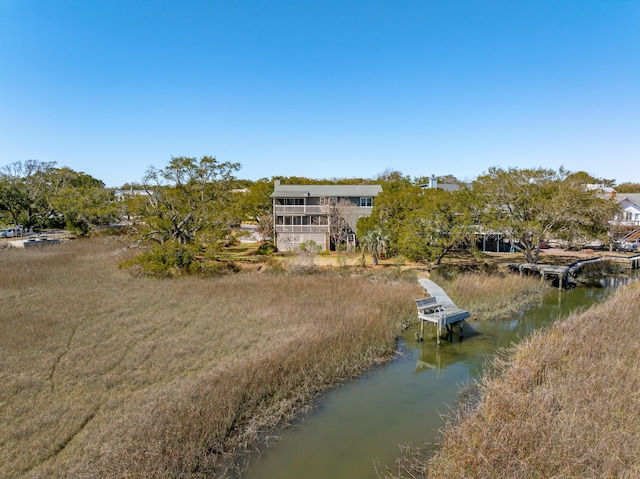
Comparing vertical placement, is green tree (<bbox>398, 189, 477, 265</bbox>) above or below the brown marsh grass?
above

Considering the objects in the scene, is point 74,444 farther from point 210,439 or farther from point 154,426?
point 210,439

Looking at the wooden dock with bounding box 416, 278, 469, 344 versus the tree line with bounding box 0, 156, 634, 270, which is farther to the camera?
the tree line with bounding box 0, 156, 634, 270

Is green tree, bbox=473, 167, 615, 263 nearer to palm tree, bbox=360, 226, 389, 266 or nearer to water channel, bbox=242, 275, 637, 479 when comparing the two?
palm tree, bbox=360, 226, 389, 266

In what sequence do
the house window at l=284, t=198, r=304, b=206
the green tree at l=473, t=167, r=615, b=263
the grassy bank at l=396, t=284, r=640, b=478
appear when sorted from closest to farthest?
the grassy bank at l=396, t=284, r=640, b=478
the green tree at l=473, t=167, r=615, b=263
the house window at l=284, t=198, r=304, b=206

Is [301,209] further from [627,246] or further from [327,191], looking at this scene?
[627,246]

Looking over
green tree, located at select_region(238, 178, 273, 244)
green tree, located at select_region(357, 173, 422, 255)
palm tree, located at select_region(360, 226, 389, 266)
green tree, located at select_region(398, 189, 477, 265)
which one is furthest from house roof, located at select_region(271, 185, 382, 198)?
green tree, located at select_region(398, 189, 477, 265)

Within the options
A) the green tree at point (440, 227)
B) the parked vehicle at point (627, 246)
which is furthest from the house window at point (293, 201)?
the parked vehicle at point (627, 246)
